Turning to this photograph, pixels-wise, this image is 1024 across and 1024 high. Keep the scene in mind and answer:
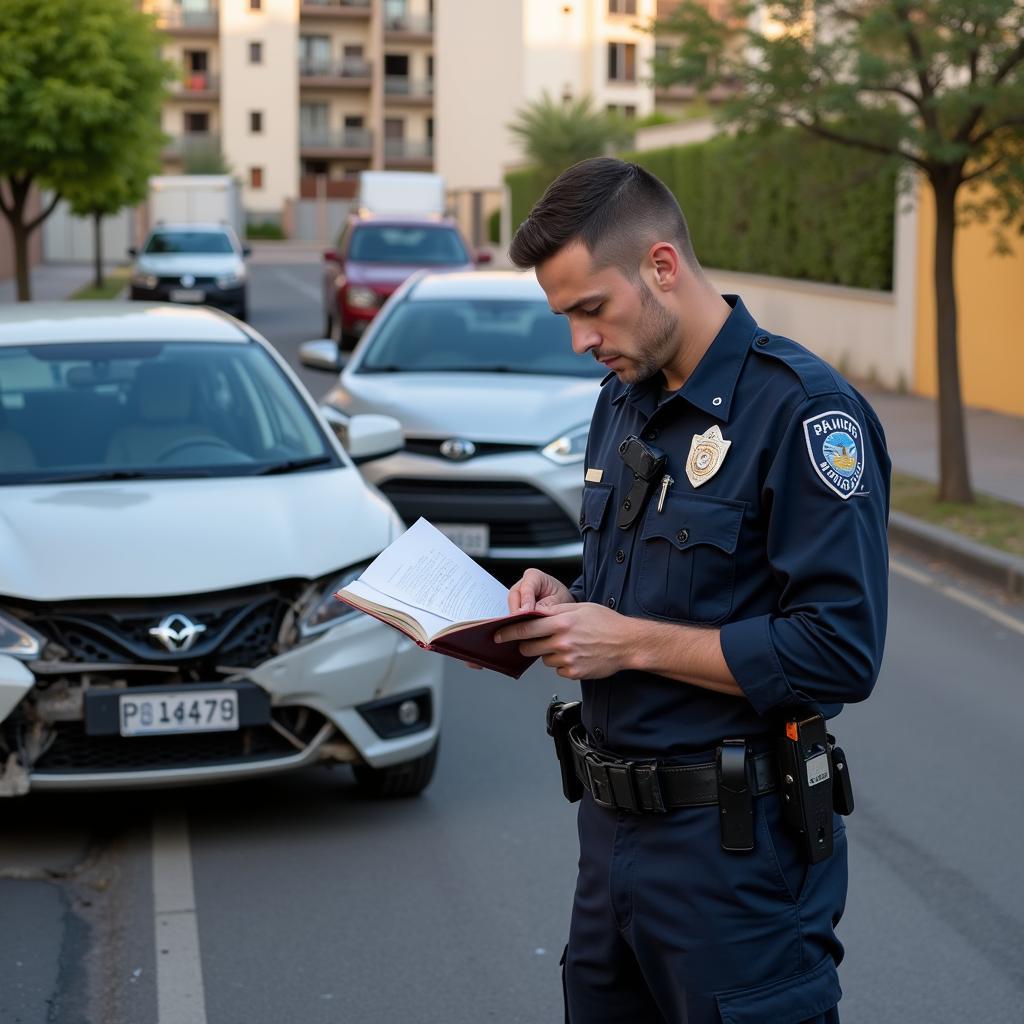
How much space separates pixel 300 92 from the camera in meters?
91.2

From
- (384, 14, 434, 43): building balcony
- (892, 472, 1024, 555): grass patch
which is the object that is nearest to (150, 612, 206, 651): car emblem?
(892, 472, 1024, 555): grass patch

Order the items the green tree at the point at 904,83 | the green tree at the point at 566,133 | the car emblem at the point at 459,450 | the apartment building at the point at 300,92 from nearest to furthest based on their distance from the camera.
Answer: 1. the car emblem at the point at 459,450
2. the green tree at the point at 904,83
3. the green tree at the point at 566,133
4. the apartment building at the point at 300,92

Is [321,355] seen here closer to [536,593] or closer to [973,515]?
[973,515]

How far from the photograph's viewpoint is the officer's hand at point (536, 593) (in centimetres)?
274

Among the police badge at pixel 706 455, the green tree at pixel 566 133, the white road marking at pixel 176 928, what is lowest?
the white road marking at pixel 176 928

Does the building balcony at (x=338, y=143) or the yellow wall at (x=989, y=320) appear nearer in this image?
the yellow wall at (x=989, y=320)

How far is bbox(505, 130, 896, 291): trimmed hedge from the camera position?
41.4ft

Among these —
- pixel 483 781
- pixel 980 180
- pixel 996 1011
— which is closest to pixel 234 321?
pixel 483 781

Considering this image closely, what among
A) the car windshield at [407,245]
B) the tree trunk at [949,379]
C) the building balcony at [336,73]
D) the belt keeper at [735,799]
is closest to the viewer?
the belt keeper at [735,799]

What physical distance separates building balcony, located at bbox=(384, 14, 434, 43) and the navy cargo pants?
91.6 meters

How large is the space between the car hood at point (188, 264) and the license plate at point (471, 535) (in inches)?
822

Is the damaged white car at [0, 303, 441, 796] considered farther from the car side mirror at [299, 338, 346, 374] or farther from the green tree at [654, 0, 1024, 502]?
the green tree at [654, 0, 1024, 502]

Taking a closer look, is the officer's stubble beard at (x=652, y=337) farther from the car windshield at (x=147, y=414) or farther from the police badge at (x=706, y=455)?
the car windshield at (x=147, y=414)

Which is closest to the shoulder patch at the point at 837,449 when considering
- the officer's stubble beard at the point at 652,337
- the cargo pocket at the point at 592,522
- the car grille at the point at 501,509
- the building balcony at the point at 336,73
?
the officer's stubble beard at the point at 652,337
